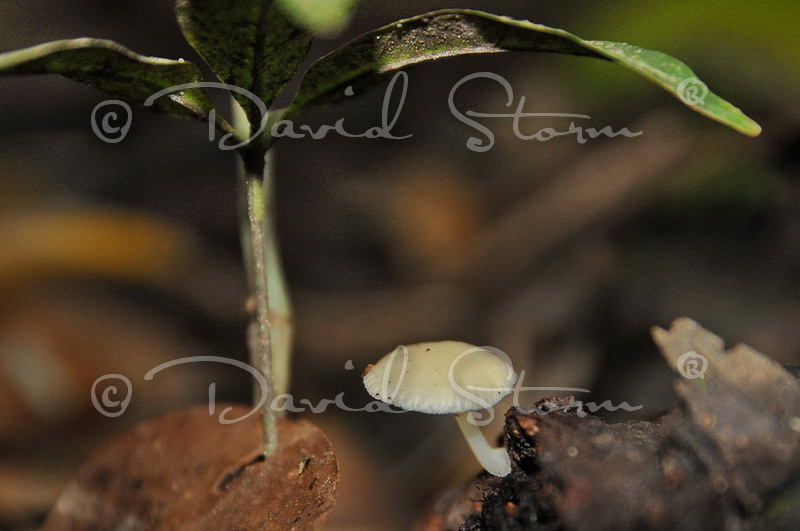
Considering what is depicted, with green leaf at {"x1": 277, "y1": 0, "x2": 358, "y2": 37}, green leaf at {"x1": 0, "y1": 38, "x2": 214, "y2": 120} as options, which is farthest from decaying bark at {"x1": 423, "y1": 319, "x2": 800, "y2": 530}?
green leaf at {"x1": 0, "y1": 38, "x2": 214, "y2": 120}

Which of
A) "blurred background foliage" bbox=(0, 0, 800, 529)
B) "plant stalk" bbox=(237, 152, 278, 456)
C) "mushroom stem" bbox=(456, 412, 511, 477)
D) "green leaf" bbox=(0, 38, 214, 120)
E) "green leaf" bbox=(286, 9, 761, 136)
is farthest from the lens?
"blurred background foliage" bbox=(0, 0, 800, 529)

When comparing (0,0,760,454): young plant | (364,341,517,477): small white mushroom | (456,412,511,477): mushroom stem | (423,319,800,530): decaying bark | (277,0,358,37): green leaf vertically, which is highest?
(277,0,358,37): green leaf

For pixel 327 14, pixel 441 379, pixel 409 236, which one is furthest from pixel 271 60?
pixel 409 236

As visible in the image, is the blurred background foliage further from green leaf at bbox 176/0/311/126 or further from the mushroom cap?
green leaf at bbox 176/0/311/126

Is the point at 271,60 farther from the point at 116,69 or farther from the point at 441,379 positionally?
the point at 441,379

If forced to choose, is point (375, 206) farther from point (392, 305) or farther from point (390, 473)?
point (390, 473)

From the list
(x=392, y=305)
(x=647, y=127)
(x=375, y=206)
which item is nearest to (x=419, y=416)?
(x=392, y=305)

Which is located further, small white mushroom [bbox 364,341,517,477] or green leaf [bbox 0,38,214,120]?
small white mushroom [bbox 364,341,517,477]
